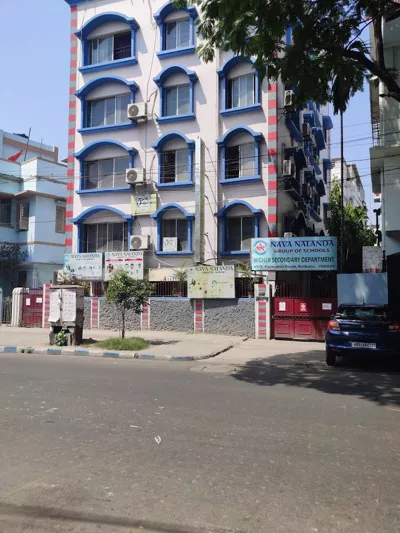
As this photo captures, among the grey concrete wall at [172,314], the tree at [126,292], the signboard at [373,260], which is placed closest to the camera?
the tree at [126,292]

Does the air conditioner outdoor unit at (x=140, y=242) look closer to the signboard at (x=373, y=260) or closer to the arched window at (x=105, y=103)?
the arched window at (x=105, y=103)

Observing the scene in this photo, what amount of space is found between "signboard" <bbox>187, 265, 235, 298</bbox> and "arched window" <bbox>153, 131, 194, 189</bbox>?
4.79 m

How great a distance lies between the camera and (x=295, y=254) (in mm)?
16891

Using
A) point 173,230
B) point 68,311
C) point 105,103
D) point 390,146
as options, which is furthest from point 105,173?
point 390,146

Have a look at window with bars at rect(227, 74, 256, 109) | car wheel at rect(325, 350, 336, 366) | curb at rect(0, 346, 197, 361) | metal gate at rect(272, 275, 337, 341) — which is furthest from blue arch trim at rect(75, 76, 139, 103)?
car wheel at rect(325, 350, 336, 366)

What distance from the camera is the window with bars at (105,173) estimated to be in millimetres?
22906

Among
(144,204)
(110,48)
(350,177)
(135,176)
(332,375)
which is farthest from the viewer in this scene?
(350,177)

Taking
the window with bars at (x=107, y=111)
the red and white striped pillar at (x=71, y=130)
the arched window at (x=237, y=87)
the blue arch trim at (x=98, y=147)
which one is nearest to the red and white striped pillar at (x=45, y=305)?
the red and white striped pillar at (x=71, y=130)

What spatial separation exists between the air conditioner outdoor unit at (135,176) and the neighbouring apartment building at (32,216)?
9.06 metres

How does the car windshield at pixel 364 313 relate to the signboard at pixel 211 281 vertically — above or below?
below

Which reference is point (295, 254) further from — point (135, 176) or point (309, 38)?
point (309, 38)

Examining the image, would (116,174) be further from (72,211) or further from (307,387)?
(307,387)

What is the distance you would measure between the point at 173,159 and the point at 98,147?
431cm

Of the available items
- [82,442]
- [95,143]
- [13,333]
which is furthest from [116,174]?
[82,442]
